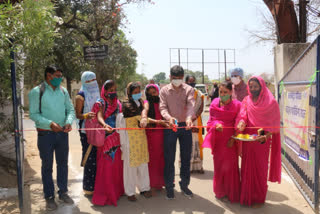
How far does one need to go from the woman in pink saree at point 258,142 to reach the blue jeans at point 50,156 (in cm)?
245

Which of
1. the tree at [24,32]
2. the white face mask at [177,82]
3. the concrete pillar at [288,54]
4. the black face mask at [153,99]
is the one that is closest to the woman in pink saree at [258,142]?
the white face mask at [177,82]

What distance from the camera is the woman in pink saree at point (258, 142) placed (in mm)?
3809

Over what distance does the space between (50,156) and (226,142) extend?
244cm

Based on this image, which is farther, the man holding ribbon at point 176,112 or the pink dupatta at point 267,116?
the man holding ribbon at point 176,112

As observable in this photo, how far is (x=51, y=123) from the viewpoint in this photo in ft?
12.2

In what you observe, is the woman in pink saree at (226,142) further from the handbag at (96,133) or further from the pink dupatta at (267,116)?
the handbag at (96,133)

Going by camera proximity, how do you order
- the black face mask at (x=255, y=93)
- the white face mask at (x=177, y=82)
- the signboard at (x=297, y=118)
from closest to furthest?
the black face mask at (x=255, y=93)
the white face mask at (x=177, y=82)
the signboard at (x=297, y=118)

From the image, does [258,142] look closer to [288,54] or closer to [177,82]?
[177,82]

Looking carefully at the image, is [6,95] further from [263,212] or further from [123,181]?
[263,212]

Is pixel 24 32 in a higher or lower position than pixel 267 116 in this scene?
higher

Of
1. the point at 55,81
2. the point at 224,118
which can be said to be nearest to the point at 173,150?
the point at 224,118

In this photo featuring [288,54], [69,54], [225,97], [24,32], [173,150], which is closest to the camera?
[24,32]

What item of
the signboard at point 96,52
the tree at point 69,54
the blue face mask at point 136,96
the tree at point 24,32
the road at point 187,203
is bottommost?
the road at point 187,203

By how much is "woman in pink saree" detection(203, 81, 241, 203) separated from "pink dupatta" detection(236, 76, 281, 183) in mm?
165
